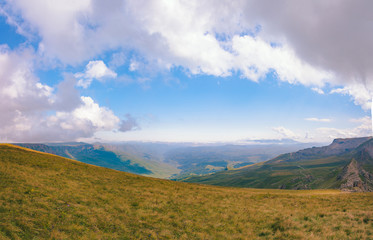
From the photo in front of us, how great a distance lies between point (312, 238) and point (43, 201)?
2744cm

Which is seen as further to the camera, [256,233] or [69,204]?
[69,204]

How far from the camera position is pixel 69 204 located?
69.9ft

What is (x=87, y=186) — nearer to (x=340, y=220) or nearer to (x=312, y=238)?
(x=312, y=238)

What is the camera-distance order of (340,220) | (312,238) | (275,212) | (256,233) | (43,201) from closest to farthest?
(312,238) < (256,233) < (340,220) < (43,201) < (275,212)

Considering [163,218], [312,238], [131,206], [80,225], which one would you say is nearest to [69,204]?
[80,225]

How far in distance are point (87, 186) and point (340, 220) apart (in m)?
35.4

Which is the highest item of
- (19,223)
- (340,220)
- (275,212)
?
(19,223)

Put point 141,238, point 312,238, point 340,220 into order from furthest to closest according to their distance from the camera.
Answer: point 340,220, point 141,238, point 312,238

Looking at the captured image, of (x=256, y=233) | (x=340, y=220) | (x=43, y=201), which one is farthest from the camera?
(x=43, y=201)

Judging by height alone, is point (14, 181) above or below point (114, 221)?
above

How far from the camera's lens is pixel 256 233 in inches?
680

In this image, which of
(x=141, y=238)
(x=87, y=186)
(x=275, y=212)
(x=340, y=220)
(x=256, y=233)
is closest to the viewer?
(x=141, y=238)

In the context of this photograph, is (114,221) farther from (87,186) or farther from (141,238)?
(87,186)

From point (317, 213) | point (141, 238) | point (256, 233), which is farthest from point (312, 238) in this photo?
point (141, 238)
